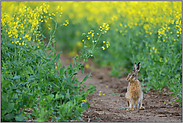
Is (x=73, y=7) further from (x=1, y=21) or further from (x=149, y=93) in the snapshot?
(x=1, y=21)

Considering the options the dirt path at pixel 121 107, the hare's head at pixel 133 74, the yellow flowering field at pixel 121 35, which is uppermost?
the yellow flowering field at pixel 121 35

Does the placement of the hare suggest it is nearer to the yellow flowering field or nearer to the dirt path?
the dirt path

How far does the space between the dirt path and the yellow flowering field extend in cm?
30

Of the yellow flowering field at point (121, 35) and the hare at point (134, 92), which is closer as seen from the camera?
the yellow flowering field at point (121, 35)

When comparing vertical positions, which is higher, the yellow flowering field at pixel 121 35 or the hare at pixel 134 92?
the yellow flowering field at pixel 121 35

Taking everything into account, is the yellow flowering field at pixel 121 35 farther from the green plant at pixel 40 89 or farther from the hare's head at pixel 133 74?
the hare's head at pixel 133 74

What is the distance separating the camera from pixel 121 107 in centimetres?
596

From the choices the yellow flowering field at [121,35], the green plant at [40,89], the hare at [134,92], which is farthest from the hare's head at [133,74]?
the green plant at [40,89]

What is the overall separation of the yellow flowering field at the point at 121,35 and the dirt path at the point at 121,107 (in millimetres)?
299

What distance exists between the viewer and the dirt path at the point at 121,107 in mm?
4812

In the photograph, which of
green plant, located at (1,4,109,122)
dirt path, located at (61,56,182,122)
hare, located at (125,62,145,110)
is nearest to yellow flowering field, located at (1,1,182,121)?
green plant, located at (1,4,109,122)

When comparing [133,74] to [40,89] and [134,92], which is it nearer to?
[134,92]

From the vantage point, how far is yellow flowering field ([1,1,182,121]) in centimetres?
479

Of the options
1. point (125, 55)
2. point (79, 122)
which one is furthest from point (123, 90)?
point (79, 122)
